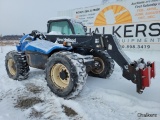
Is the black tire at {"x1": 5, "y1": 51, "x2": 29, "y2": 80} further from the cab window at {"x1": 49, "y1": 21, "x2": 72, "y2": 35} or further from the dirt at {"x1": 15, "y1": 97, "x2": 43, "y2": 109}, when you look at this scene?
the dirt at {"x1": 15, "y1": 97, "x2": 43, "y2": 109}

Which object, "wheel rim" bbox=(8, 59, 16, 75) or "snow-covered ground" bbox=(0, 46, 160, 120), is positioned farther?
"wheel rim" bbox=(8, 59, 16, 75)

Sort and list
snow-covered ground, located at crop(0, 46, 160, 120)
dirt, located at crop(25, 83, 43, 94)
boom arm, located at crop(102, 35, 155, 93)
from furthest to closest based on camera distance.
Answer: dirt, located at crop(25, 83, 43, 94) → boom arm, located at crop(102, 35, 155, 93) → snow-covered ground, located at crop(0, 46, 160, 120)

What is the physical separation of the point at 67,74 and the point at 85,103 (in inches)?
34.7

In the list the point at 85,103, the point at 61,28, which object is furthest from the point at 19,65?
the point at 85,103

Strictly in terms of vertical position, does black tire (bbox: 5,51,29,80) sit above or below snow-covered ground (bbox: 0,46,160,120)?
above

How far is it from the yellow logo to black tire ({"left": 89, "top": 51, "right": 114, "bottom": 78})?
27.3 feet

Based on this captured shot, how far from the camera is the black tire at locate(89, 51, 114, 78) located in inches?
238

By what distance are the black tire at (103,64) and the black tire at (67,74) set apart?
1780mm

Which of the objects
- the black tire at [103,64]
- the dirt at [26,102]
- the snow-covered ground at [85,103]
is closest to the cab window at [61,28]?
the black tire at [103,64]

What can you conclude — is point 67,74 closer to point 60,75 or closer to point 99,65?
point 60,75

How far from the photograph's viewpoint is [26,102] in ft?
14.4

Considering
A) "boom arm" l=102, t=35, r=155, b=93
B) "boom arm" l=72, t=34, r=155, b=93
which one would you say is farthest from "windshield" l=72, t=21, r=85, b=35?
"boom arm" l=102, t=35, r=155, b=93

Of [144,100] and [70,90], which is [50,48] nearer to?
[70,90]

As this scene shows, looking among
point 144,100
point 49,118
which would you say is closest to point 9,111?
point 49,118
